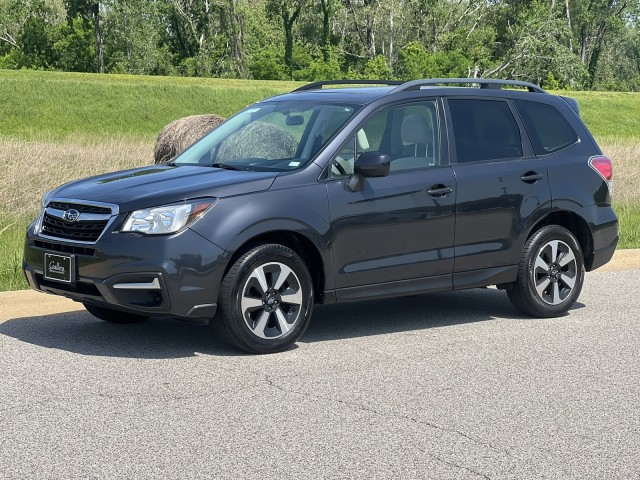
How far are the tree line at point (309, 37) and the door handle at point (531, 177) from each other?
2764 inches

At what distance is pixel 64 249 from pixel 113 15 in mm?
78514

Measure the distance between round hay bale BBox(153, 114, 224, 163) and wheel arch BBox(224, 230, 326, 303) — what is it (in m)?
12.6

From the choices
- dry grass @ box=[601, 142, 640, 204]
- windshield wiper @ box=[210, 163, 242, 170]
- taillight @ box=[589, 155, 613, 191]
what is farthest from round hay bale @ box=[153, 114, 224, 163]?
windshield wiper @ box=[210, 163, 242, 170]

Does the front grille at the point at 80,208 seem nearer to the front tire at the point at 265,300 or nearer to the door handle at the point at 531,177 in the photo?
the front tire at the point at 265,300

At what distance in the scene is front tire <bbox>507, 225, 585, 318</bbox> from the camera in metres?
9.23

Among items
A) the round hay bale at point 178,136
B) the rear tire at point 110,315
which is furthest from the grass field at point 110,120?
the rear tire at point 110,315

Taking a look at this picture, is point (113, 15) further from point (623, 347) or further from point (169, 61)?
point (623, 347)

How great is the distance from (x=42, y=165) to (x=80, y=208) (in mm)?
9743

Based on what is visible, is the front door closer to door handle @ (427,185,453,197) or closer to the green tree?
door handle @ (427,185,453,197)

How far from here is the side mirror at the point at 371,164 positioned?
8.03 m

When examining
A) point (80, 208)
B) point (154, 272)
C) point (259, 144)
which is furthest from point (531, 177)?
point (80, 208)

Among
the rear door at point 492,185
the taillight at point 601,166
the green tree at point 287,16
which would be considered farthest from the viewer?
the green tree at point 287,16

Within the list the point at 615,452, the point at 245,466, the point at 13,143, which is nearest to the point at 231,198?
the point at 245,466

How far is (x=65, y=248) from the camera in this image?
771cm
